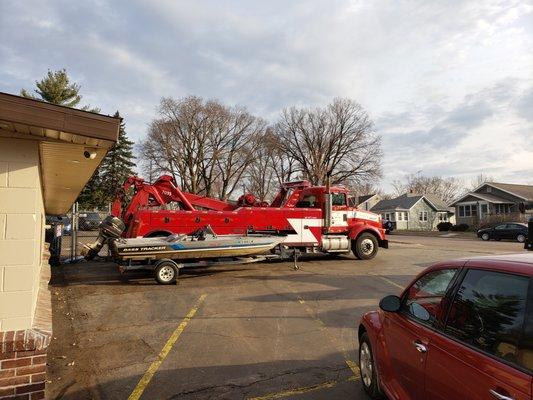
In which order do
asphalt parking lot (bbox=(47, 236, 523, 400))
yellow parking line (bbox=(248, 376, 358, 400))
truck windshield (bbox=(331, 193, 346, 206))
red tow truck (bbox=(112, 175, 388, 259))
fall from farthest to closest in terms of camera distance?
1. truck windshield (bbox=(331, 193, 346, 206))
2. red tow truck (bbox=(112, 175, 388, 259))
3. asphalt parking lot (bbox=(47, 236, 523, 400))
4. yellow parking line (bbox=(248, 376, 358, 400))

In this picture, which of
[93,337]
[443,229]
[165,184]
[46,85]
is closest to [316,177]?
[443,229]

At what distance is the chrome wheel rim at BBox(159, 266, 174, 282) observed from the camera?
11789 millimetres

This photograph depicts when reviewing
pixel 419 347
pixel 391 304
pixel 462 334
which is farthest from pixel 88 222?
pixel 462 334

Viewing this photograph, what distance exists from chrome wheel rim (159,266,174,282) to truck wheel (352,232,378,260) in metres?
7.88

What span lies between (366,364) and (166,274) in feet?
26.3

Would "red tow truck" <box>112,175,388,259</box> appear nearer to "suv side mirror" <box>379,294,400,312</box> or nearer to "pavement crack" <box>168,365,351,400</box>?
"pavement crack" <box>168,365,351,400</box>

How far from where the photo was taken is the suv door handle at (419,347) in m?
3.34

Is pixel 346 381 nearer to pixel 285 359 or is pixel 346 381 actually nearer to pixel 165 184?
pixel 285 359

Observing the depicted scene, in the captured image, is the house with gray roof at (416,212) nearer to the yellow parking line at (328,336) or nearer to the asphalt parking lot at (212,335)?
the asphalt parking lot at (212,335)

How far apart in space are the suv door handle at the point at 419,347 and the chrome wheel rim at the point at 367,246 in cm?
1388

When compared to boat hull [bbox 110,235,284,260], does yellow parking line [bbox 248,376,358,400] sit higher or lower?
→ lower

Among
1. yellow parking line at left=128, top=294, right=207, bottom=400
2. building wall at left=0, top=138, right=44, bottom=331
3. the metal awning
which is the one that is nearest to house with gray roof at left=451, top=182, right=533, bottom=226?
yellow parking line at left=128, top=294, right=207, bottom=400

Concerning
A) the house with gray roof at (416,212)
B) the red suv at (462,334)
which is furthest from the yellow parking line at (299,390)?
the house with gray roof at (416,212)

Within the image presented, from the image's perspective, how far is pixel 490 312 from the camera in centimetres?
279
